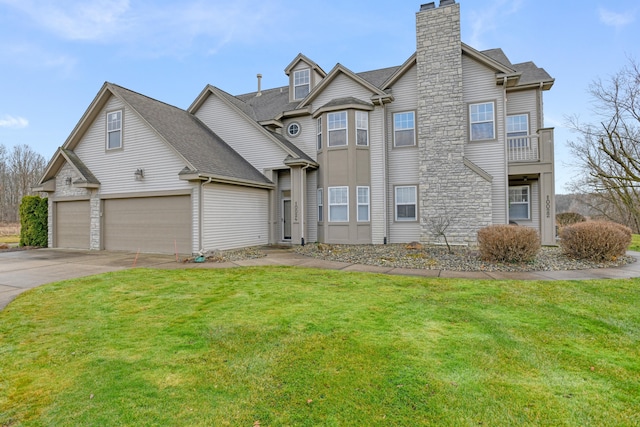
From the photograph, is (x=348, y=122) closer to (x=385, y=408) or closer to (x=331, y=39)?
(x=331, y=39)

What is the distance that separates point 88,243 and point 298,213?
369 inches

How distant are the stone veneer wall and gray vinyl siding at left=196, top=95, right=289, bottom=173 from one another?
244 inches

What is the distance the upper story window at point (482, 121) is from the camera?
13.2 metres

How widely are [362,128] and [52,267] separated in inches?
472

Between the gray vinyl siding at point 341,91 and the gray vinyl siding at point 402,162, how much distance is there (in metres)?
1.27

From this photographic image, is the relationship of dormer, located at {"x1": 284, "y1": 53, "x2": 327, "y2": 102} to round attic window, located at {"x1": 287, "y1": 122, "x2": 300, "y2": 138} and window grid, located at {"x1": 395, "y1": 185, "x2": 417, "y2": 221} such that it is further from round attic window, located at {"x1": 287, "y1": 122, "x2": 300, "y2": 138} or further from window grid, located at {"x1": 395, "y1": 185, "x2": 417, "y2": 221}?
window grid, located at {"x1": 395, "y1": 185, "x2": 417, "y2": 221}

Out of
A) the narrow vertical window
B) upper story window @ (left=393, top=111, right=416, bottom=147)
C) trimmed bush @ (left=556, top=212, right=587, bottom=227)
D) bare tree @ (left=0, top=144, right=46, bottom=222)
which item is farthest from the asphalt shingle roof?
bare tree @ (left=0, top=144, right=46, bottom=222)

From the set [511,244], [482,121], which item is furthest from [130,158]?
[482,121]

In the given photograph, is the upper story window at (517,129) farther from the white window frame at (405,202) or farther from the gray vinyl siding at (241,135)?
the gray vinyl siding at (241,135)

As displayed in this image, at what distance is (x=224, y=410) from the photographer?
8.79 feet

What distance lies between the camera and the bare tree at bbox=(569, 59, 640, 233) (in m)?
21.9

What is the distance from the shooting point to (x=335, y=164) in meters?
14.5

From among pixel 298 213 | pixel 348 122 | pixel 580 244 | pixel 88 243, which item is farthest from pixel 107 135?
pixel 580 244

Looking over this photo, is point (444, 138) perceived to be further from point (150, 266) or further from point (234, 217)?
point (150, 266)
